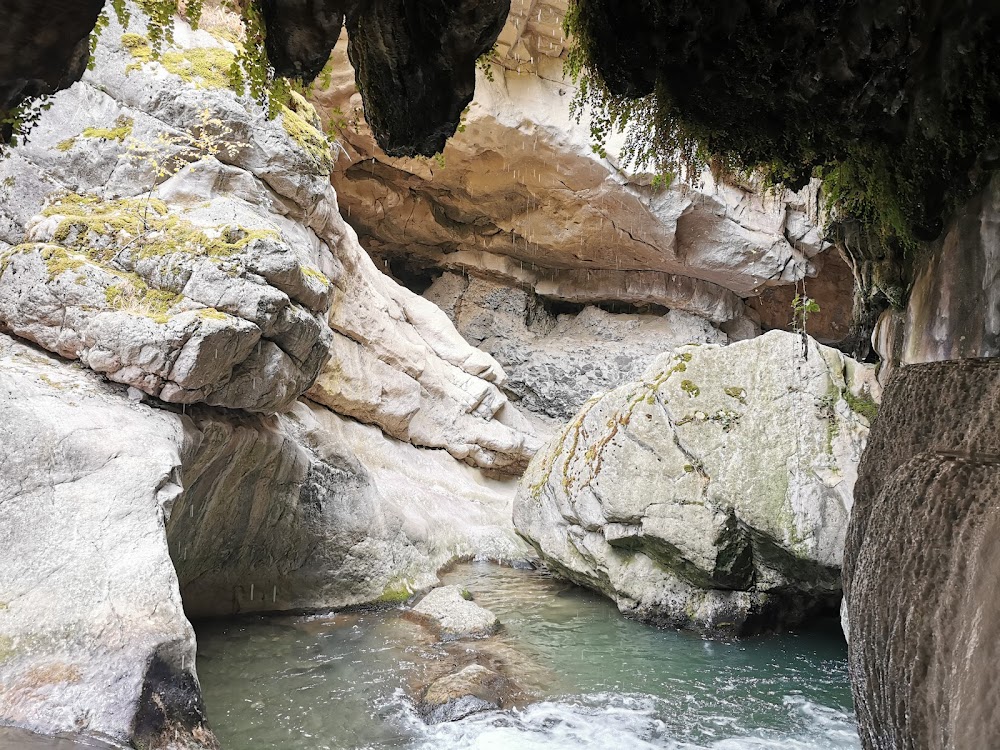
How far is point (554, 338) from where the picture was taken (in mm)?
19078

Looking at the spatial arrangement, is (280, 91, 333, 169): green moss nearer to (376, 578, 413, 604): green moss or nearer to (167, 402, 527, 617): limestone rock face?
(167, 402, 527, 617): limestone rock face

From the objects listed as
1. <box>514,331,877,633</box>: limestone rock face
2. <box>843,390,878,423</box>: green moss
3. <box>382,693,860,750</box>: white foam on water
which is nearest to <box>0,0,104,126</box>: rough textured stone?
<box>382,693,860,750</box>: white foam on water

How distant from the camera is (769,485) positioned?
819 cm

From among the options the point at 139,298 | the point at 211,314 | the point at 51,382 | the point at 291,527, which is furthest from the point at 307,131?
the point at 291,527

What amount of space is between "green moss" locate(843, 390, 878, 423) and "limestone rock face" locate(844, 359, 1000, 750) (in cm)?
497

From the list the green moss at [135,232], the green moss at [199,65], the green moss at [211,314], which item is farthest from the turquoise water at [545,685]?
the green moss at [199,65]

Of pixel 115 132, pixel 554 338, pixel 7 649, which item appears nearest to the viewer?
pixel 7 649

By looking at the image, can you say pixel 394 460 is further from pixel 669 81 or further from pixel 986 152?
pixel 986 152

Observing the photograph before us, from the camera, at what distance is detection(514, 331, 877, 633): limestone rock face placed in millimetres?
8039

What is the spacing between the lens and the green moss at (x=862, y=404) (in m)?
8.39

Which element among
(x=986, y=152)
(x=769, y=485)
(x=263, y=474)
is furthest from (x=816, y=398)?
(x=263, y=474)

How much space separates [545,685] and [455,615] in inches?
78.9

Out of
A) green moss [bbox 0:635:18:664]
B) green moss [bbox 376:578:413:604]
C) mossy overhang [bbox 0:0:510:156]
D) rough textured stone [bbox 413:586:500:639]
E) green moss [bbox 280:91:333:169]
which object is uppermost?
green moss [bbox 280:91:333:169]

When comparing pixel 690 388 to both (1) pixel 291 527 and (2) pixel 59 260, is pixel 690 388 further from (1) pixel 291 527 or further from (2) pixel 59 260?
(2) pixel 59 260
